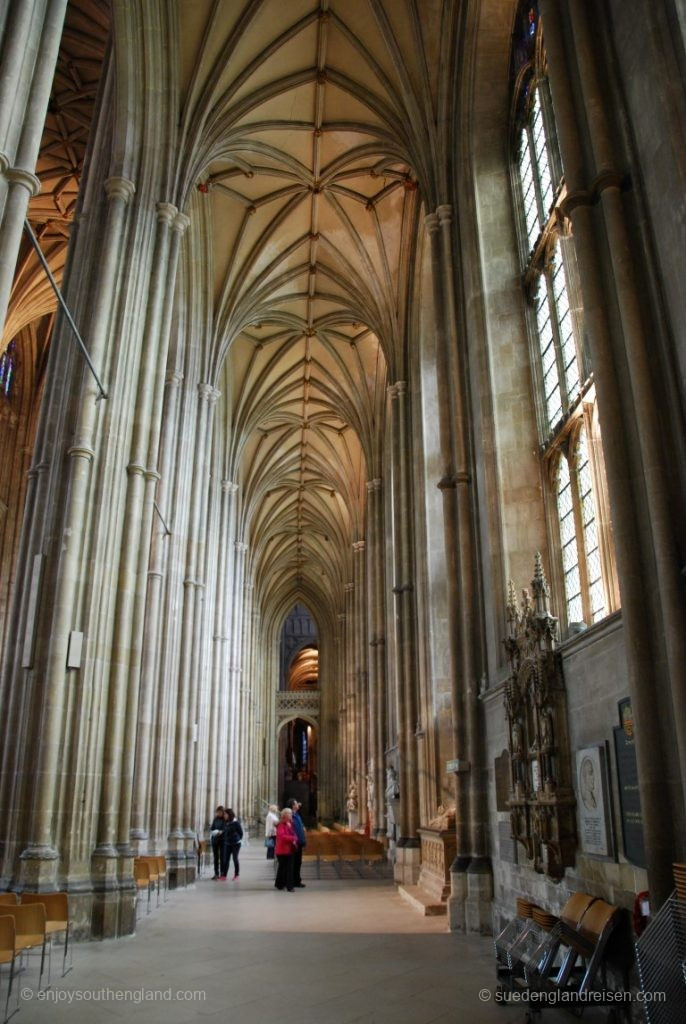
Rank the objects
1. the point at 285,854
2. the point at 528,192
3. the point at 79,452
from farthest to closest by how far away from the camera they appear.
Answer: the point at 285,854 → the point at 528,192 → the point at 79,452

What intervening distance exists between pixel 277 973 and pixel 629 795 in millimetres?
3684

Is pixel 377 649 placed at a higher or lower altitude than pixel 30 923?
higher

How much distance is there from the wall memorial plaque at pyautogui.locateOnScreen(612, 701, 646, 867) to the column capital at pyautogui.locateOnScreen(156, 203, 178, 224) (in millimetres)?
11182

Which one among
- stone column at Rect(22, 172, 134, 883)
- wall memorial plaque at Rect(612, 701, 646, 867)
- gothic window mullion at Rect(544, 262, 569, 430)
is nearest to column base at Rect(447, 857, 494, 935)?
wall memorial plaque at Rect(612, 701, 646, 867)

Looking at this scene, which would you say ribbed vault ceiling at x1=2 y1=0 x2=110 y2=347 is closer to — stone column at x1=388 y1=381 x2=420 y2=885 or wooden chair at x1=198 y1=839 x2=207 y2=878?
stone column at x1=388 y1=381 x2=420 y2=885

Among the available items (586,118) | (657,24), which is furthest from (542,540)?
(657,24)

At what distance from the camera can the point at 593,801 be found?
7043mm

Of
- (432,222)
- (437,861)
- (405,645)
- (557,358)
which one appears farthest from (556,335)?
(405,645)

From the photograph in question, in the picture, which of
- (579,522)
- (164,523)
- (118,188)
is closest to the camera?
(579,522)

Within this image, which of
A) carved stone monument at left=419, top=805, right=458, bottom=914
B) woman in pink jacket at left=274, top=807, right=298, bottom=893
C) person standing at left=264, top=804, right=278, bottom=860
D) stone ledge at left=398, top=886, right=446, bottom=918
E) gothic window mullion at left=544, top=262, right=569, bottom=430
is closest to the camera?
gothic window mullion at left=544, top=262, right=569, bottom=430

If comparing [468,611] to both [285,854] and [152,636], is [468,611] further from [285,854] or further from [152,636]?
[152,636]

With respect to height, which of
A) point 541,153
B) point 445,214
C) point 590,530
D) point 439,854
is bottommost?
point 439,854

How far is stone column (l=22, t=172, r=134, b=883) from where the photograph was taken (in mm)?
9453

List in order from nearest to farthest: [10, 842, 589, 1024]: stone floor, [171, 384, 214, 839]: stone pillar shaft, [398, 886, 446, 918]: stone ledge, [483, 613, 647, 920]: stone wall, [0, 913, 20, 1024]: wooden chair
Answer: [0, 913, 20, 1024]: wooden chair → [10, 842, 589, 1024]: stone floor → [483, 613, 647, 920]: stone wall → [398, 886, 446, 918]: stone ledge → [171, 384, 214, 839]: stone pillar shaft
